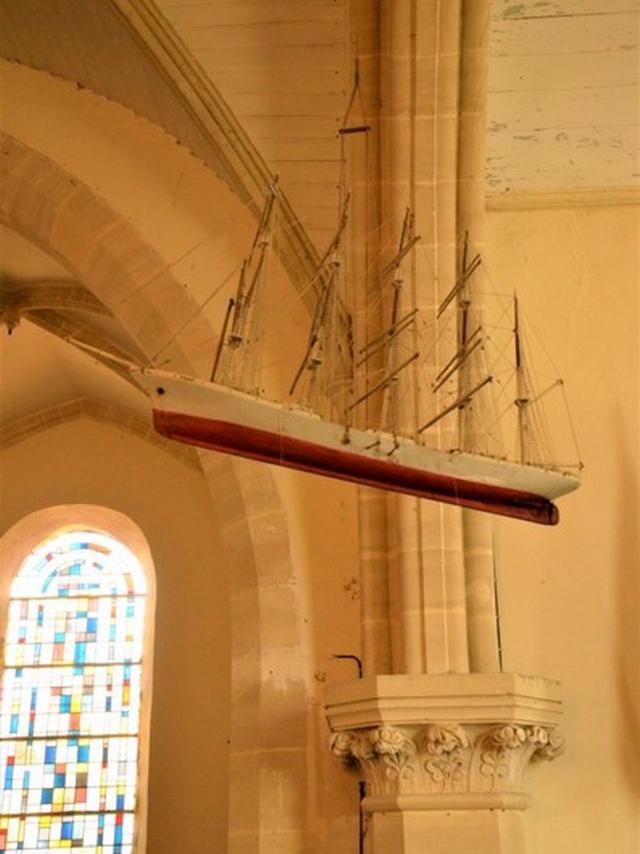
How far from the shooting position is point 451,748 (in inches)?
226

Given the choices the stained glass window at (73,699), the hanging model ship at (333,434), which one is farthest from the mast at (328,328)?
the stained glass window at (73,699)

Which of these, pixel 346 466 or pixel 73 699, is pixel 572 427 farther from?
pixel 73 699

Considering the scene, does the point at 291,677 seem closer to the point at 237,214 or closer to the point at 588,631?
the point at 588,631

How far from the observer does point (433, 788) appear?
580 centimetres

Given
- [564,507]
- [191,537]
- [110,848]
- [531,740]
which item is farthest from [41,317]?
[531,740]

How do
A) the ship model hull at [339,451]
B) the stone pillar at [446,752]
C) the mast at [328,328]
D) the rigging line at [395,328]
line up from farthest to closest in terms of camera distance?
1. the stone pillar at [446,752]
2. the rigging line at [395,328]
3. the mast at [328,328]
4. the ship model hull at [339,451]

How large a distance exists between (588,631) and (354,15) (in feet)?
10.2

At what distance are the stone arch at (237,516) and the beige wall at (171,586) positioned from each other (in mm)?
3790

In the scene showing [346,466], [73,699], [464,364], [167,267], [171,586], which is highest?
[167,267]

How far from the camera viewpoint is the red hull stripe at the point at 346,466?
4.50 metres

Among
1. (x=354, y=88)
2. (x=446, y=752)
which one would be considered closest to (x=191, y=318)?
(x=354, y=88)

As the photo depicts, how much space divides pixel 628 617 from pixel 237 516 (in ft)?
6.49

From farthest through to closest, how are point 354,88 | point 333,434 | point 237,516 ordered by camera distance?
point 237,516 → point 354,88 → point 333,434

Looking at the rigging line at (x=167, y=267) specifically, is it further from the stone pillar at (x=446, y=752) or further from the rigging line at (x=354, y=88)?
the stone pillar at (x=446, y=752)
